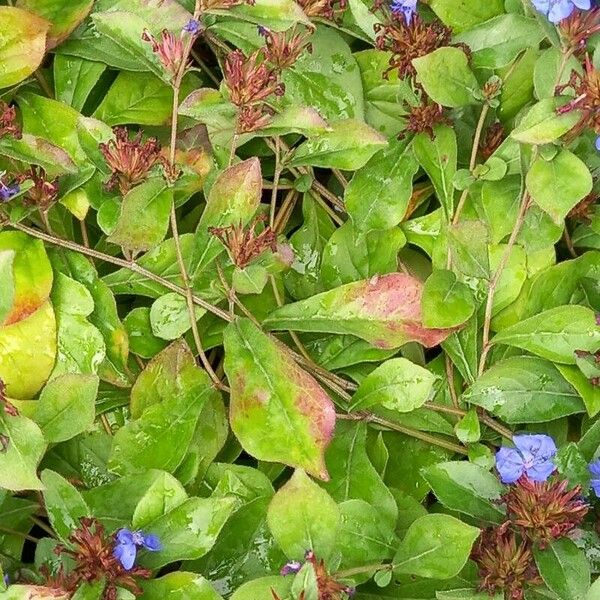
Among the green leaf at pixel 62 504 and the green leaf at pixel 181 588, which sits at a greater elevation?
the green leaf at pixel 62 504

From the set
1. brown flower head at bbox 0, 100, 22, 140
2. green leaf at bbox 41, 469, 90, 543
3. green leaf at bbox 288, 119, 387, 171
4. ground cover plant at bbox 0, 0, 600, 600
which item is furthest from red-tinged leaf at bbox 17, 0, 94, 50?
green leaf at bbox 41, 469, 90, 543

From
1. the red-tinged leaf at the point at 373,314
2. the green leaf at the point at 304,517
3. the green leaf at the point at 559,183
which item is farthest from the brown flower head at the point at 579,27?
the green leaf at the point at 304,517

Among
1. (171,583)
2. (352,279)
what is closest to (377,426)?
(352,279)

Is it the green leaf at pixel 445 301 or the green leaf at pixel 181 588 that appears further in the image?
the green leaf at pixel 445 301

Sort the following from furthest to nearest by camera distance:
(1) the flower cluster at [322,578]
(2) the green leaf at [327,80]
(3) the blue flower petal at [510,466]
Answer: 1. (2) the green leaf at [327,80]
2. (3) the blue flower petal at [510,466]
3. (1) the flower cluster at [322,578]

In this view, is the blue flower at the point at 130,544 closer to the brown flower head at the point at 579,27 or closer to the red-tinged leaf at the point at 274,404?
the red-tinged leaf at the point at 274,404

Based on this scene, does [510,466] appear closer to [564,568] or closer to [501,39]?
[564,568]

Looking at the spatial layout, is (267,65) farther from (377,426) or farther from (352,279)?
(377,426)
